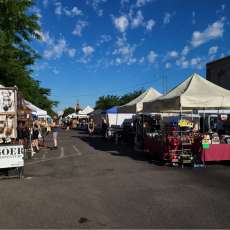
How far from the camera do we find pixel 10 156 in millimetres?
11008

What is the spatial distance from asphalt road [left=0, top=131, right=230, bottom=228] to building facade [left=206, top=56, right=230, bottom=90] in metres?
31.4

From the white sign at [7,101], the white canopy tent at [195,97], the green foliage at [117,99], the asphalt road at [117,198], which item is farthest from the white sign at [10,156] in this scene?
the green foliage at [117,99]

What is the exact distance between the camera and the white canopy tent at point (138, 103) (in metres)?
20.5

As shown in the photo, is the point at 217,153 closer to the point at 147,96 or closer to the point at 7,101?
the point at 7,101

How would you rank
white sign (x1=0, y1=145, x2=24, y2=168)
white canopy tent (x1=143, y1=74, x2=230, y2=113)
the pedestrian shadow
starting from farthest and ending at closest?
the pedestrian shadow
white canopy tent (x1=143, y1=74, x2=230, y2=113)
white sign (x1=0, y1=145, x2=24, y2=168)

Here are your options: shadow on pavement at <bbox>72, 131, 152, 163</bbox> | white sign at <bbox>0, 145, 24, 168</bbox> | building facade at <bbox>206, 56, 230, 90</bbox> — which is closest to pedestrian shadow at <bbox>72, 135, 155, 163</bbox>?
shadow on pavement at <bbox>72, 131, 152, 163</bbox>

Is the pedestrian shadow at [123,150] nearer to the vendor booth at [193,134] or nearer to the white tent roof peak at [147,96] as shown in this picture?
the vendor booth at [193,134]

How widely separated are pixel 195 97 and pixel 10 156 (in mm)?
6911

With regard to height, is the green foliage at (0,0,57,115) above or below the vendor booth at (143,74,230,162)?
above

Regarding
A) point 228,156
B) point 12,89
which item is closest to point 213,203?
point 228,156

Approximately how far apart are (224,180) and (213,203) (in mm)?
2943

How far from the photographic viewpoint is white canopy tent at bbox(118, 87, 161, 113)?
67.3 ft

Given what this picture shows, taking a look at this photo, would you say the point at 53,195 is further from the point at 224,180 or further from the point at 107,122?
the point at 107,122

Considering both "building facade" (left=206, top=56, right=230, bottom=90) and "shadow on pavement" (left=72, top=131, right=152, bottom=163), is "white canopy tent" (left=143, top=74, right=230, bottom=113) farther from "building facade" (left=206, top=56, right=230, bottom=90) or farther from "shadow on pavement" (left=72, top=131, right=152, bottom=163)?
"building facade" (left=206, top=56, right=230, bottom=90)
